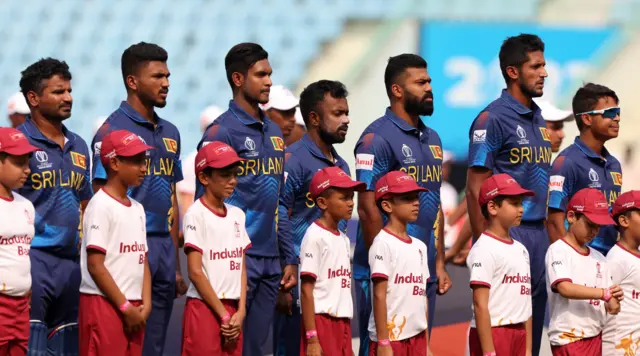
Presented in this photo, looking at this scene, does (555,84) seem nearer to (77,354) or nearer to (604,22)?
(604,22)

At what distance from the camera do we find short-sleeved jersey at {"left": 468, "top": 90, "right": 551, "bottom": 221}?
21.4 feet

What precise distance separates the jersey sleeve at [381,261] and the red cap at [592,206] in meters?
1.17

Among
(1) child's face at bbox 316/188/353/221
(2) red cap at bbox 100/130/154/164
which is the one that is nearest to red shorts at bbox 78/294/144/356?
(2) red cap at bbox 100/130/154/164

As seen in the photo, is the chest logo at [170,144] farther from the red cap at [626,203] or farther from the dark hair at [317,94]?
the red cap at [626,203]

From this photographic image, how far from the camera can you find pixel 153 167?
600 cm

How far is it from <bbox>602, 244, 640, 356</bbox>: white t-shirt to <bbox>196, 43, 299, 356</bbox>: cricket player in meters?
1.87

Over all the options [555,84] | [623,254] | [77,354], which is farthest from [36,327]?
[555,84]

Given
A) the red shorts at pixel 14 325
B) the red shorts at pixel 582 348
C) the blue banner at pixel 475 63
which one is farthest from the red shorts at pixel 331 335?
the blue banner at pixel 475 63

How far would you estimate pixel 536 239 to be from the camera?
6547 mm

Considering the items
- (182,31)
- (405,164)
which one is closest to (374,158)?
(405,164)

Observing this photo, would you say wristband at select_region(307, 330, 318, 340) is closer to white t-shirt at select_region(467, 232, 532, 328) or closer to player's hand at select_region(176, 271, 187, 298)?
player's hand at select_region(176, 271, 187, 298)

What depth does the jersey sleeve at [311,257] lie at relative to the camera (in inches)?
235

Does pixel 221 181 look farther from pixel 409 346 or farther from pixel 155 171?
pixel 409 346

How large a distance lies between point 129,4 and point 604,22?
7.19 metres
